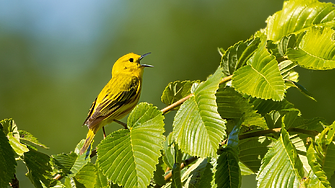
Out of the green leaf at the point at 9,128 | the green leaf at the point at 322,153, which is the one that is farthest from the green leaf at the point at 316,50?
the green leaf at the point at 9,128

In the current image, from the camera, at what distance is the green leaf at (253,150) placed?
107 centimetres

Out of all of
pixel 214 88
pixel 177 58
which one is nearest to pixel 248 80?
pixel 214 88

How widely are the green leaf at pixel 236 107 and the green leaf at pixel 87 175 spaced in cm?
50

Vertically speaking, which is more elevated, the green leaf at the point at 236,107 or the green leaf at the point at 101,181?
the green leaf at the point at 236,107

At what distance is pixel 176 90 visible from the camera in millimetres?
1301

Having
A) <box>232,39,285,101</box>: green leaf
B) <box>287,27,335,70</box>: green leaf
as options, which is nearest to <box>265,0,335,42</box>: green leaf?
<box>287,27,335,70</box>: green leaf

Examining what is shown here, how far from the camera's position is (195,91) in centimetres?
100

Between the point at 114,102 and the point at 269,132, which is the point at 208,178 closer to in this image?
the point at 269,132

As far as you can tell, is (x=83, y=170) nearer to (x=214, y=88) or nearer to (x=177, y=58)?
(x=214, y=88)

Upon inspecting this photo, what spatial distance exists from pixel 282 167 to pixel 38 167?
2.63 ft

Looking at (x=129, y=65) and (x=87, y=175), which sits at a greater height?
(x=129, y=65)

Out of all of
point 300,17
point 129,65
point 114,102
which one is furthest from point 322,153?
point 129,65

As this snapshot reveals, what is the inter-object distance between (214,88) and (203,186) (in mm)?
268

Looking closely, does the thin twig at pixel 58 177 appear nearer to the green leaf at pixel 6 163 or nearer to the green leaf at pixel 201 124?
the green leaf at pixel 6 163
